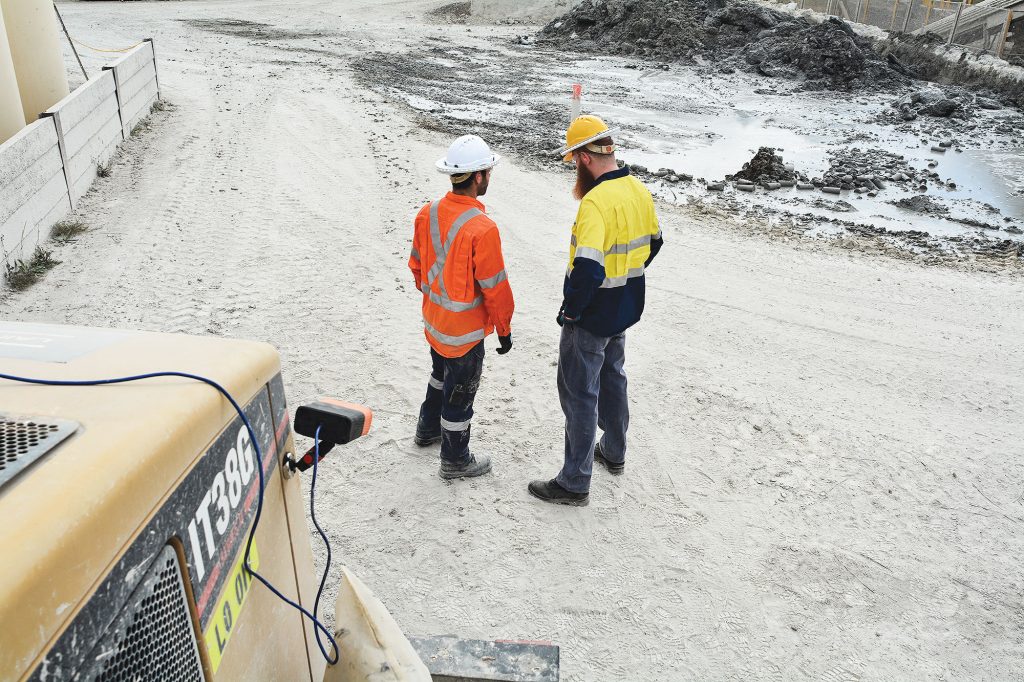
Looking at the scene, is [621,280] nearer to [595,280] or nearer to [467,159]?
[595,280]

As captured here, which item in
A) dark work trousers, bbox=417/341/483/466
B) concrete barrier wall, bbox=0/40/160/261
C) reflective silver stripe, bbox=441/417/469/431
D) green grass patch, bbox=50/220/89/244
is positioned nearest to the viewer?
dark work trousers, bbox=417/341/483/466

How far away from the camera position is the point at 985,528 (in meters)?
4.88

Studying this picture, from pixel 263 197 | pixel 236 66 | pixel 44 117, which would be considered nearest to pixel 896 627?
pixel 263 197

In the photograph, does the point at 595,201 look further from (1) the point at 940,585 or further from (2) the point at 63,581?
(2) the point at 63,581

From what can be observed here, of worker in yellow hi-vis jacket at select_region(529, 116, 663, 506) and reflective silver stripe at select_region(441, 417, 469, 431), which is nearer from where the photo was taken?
worker in yellow hi-vis jacket at select_region(529, 116, 663, 506)

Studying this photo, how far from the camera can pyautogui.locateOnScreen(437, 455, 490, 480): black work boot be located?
16.6 ft

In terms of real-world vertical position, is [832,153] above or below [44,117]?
below

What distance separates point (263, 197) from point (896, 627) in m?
8.52

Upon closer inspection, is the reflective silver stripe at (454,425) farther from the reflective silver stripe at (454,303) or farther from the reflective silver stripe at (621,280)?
the reflective silver stripe at (621,280)

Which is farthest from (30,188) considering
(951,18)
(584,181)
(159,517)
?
(951,18)

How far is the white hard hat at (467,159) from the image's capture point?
Result: 4.23 m

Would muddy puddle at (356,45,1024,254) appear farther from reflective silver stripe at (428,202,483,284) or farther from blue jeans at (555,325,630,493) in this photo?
reflective silver stripe at (428,202,483,284)

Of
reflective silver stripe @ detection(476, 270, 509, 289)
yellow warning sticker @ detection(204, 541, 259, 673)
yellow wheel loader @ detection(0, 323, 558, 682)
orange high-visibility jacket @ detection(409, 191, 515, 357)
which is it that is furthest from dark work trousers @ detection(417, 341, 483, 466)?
yellow warning sticker @ detection(204, 541, 259, 673)

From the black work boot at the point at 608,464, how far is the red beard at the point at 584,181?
182cm
